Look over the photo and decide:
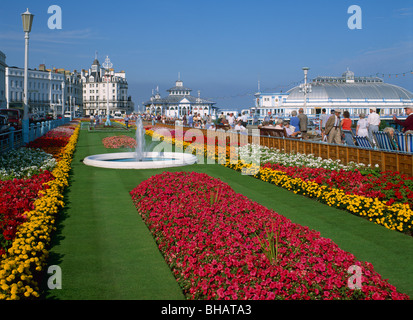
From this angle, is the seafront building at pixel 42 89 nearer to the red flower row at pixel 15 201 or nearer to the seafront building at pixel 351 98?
the seafront building at pixel 351 98

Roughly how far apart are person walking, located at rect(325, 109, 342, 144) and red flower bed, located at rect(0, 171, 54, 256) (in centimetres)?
939

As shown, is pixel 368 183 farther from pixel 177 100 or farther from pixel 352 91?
pixel 177 100

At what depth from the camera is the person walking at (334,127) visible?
16.0 metres

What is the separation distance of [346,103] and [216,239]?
73.8m

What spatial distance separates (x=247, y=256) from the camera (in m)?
5.52

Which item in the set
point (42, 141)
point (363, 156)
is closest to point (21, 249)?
point (363, 156)

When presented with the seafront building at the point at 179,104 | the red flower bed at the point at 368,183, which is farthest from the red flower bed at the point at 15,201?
the seafront building at the point at 179,104

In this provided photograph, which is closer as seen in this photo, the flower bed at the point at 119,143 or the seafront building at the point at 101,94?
the flower bed at the point at 119,143

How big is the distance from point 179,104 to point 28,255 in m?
90.9

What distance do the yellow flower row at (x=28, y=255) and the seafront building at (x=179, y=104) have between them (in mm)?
82809

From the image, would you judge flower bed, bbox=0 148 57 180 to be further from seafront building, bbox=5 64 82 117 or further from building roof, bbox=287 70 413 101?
seafront building, bbox=5 64 82 117

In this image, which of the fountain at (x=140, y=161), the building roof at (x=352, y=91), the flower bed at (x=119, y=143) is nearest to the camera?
the fountain at (x=140, y=161)

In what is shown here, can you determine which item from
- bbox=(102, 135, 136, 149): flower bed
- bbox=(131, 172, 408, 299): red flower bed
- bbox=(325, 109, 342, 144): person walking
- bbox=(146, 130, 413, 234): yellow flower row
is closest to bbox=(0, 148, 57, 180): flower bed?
bbox=(131, 172, 408, 299): red flower bed
